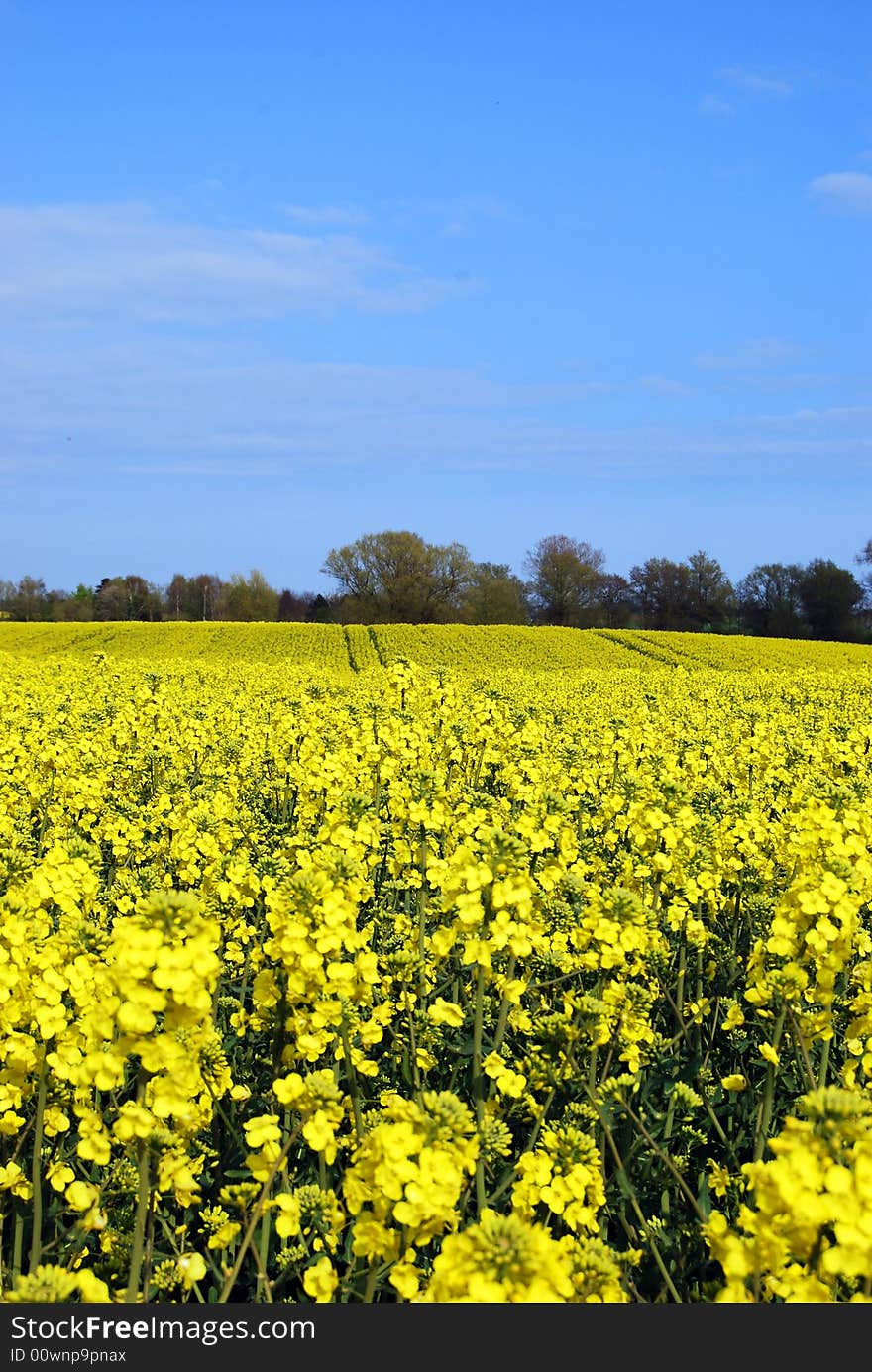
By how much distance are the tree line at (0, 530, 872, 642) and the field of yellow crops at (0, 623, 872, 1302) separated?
72714mm

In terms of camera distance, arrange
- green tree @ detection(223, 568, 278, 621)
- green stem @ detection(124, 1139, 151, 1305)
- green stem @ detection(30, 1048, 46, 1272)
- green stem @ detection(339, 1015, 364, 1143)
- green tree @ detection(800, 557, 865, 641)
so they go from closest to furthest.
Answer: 1. green stem @ detection(124, 1139, 151, 1305)
2. green stem @ detection(30, 1048, 46, 1272)
3. green stem @ detection(339, 1015, 364, 1143)
4. green tree @ detection(800, 557, 865, 641)
5. green tree @ detection(223, 568, 278, 621)

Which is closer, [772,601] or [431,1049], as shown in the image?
[431,1049]

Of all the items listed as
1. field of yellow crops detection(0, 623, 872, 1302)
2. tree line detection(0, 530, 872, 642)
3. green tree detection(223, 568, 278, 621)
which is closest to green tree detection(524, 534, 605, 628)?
tree line detection(0, 530, 872, 642)

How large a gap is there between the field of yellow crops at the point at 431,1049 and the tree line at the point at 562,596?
7271cm

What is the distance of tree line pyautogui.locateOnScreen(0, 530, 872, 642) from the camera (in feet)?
263

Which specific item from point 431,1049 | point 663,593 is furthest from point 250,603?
point 431,1049

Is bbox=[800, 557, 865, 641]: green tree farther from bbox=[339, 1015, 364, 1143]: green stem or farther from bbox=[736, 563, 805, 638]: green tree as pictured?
bbox=[339, 1015, 364, 1143]: green stem

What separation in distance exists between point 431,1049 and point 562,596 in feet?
268

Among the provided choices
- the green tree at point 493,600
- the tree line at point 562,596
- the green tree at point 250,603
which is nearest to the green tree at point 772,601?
the tree line at point 562,596

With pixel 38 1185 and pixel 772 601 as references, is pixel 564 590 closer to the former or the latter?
pixel 772 601

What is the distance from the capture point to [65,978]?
3.60 meters

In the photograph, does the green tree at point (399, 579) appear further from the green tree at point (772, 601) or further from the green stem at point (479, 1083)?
the green stem at point (479, 1083)

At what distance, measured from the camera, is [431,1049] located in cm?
487

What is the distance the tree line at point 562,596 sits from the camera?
3162 inches
